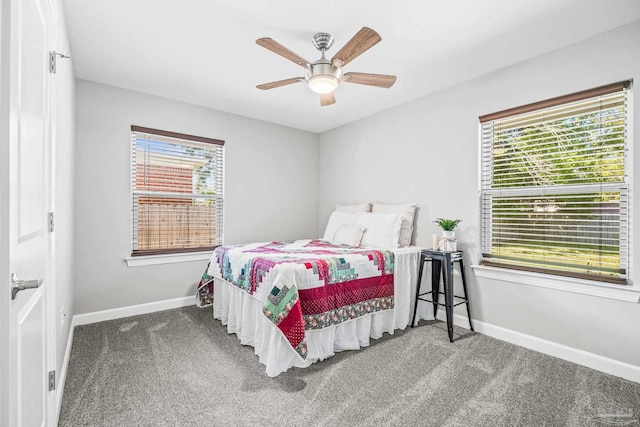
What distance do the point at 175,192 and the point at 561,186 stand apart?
13.0 feet

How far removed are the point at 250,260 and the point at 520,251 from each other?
8.08 feet

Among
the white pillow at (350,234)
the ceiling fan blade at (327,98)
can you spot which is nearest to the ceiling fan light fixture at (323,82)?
the ceiling fan blade at (327,98)

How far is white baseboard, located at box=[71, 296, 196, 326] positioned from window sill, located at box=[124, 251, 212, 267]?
1.51 ft

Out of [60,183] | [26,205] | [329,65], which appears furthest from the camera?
[329,65]

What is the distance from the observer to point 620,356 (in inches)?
88.4

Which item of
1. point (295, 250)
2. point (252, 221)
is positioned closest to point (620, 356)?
point (295, 250)

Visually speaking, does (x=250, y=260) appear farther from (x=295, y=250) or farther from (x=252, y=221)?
(x=252, y=221)

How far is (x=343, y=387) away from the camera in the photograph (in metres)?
2.08

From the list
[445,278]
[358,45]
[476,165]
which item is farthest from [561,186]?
[358,45]

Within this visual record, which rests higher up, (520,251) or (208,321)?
(520,251)

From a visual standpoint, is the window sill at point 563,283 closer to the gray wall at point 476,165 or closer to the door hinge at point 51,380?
the gray wall at point 476,165

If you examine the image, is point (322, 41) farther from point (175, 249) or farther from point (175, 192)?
point (175, 249)

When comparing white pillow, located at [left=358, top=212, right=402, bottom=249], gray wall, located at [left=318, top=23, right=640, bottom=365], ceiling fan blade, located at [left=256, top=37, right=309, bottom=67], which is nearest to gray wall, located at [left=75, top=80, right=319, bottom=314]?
gray wall, located at [left=318, top=23, right=640, bottom=365]

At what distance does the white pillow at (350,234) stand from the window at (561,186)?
1.29 metres
